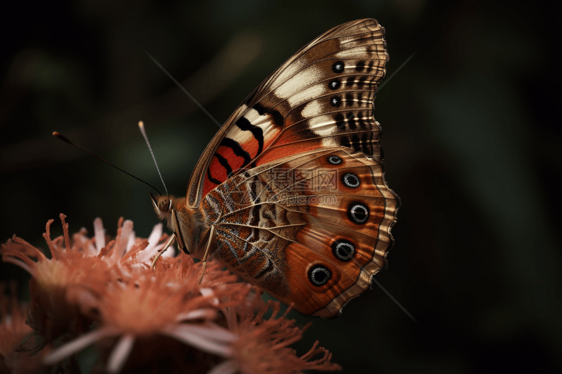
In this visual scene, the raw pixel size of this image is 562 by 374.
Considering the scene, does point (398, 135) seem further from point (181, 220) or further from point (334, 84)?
point (181, 220)

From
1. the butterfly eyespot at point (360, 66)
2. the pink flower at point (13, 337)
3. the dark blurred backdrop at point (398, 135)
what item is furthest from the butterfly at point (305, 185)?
the dark blurred backdrop at point (398, 135)

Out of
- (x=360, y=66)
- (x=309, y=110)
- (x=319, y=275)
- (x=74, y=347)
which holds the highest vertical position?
(x=360, y=66)

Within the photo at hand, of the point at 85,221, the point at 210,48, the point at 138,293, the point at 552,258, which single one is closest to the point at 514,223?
the point at 552,258

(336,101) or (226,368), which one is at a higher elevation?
(336,101)

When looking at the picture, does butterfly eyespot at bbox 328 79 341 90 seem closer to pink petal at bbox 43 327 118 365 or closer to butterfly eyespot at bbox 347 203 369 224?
butterfly eyespot at bbox 347 203 369 224

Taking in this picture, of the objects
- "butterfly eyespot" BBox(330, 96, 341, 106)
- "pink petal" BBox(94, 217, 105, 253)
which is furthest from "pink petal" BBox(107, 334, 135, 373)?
"butterfly eyespot" BBox(330, 96, 341, 106)

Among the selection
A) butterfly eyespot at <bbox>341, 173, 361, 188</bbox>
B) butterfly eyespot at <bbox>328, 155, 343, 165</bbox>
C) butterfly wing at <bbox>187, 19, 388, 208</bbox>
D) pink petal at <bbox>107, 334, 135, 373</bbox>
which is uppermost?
butterfly wing at <bbox>187, 19, 388, 208</bbox>

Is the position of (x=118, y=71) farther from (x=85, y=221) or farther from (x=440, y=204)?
(x=440, y=204)

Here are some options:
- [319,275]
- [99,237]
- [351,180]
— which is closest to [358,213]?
[351,180]
